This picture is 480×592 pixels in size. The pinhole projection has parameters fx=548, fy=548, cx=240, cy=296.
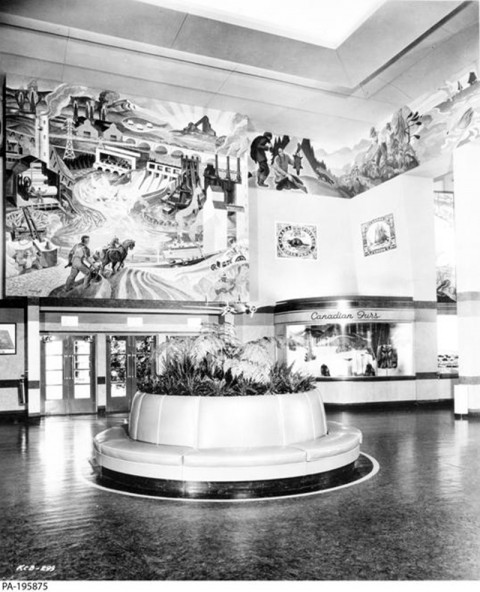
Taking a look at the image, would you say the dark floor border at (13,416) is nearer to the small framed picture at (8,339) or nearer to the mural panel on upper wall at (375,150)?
the small framed picture at (8,339)

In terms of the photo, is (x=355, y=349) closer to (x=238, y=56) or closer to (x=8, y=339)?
(x=238, y=56)

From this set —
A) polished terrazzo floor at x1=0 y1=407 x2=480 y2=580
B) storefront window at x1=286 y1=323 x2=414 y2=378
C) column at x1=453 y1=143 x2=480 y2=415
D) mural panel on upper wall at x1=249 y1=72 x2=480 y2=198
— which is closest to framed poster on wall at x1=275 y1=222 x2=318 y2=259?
mural panel on upper wall at x1=249 y1=72 x2=480 y2=198

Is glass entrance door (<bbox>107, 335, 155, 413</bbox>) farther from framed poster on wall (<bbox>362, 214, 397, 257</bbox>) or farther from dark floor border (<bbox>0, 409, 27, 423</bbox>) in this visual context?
framed poster on wall (<bbox>362, 214, 397, 257</bbox>)

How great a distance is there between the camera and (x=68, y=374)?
40.9ft

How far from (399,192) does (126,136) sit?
6619 mm

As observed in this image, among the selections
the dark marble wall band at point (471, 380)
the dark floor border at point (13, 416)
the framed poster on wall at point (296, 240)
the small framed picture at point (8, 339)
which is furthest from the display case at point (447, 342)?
the small framed picture at point (8, 339)

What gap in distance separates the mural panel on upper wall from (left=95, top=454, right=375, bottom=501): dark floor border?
8.46 meters

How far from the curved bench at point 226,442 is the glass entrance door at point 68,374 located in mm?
6534

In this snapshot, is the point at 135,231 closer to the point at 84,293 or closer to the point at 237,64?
the point at 84,293

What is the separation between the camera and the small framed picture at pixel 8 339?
1201cm

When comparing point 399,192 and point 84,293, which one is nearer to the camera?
point 84,293

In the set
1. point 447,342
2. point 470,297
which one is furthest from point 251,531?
point 447,342

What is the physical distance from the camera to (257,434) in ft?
19.1

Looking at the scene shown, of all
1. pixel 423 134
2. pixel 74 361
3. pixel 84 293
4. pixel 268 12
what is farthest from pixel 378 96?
pixel 74 361
